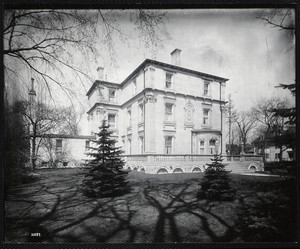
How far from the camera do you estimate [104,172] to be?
11.7ft

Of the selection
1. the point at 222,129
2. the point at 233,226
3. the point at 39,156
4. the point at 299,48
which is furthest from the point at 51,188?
the point at 299,48

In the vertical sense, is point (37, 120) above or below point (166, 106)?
below

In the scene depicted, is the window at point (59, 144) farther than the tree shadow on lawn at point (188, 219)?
Yes

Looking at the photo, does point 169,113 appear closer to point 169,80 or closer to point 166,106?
point 166,106

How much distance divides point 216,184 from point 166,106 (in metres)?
2.69

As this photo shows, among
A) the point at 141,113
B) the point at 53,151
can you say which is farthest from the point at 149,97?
the point at 53,151

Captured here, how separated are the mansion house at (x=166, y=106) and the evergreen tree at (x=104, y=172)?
1.25ft

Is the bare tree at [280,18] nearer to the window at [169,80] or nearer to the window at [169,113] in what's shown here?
the window at [169,80]

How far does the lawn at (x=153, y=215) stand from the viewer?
2568 millimetres

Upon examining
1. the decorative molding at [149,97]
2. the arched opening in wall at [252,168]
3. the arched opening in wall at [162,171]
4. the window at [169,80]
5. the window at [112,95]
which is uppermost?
the window at [169,80]

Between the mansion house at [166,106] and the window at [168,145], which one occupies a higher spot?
the mansion house at [166,106]

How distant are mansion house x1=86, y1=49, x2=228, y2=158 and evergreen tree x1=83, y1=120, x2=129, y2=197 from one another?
0.38 metres

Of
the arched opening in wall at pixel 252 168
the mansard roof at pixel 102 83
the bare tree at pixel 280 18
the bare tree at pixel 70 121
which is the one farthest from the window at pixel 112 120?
→ the arched opening in wall at pixel 252 168

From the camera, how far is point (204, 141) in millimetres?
4152
